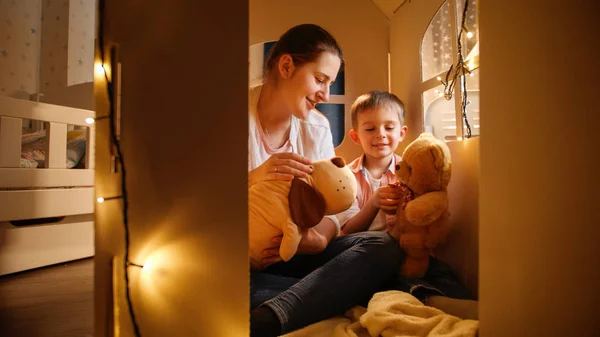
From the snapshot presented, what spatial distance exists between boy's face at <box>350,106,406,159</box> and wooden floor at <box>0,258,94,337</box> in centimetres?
92

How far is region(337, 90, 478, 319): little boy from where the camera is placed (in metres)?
0.95

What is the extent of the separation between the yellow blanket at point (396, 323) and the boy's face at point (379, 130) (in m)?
0.45

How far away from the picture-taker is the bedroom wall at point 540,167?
566 millimetres

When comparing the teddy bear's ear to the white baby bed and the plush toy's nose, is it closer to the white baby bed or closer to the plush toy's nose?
the plush toy's nose

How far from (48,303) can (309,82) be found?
3.64ft

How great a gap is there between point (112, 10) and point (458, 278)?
1.00 meters

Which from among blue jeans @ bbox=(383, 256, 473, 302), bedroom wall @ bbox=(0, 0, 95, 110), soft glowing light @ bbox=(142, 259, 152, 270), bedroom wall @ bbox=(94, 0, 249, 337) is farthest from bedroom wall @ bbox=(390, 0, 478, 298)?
bedroom wall @ bbox=(0, 0, 95, 110)

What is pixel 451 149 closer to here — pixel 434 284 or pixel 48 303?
pixel 434 284

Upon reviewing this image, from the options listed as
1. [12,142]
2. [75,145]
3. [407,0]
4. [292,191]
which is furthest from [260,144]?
[75,145]

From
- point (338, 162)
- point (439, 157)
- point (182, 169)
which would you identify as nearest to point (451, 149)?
point (439, 157)

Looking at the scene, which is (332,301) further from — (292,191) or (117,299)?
(117,299)

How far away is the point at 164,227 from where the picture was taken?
22.4 inches

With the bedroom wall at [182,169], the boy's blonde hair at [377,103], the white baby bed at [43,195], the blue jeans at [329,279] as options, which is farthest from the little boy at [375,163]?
the white baby bed at [43,195]

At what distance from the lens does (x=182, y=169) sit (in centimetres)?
57
